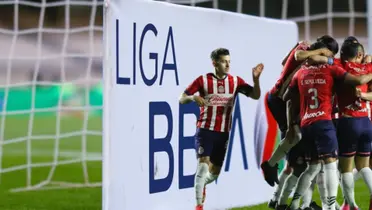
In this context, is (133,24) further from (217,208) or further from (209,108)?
(217,208)

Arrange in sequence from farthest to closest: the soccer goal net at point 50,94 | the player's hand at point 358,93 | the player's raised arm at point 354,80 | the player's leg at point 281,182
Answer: the soccer goal net at point 50,94
the player's leg at point 281,182
the player's hand at point 358,93
the player's raised arm at point 354,80

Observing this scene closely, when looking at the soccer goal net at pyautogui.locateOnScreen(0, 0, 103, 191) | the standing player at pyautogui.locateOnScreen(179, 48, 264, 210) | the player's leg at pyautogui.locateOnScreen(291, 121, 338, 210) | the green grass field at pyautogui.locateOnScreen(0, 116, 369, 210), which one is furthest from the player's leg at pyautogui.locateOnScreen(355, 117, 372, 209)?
the soccer goal net at pyautogui.locateOnScreen(0, 0, 103, 191)

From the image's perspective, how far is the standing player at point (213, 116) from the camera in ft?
26.2

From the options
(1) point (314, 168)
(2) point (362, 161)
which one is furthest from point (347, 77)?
(2) point (362, 161)

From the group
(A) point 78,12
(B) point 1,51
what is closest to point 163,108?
(A) point 78,12

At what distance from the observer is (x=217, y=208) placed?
9.02 metres

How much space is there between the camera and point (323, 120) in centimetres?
750

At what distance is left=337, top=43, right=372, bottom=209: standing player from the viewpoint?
315 inches

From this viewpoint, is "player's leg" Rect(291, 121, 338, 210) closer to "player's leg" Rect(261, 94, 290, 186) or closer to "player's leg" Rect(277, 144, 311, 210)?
"player's leg" Rect(277, 144, 311, 210)

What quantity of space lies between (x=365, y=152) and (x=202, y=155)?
4.70 ft

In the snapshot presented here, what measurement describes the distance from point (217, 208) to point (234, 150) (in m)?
0.70

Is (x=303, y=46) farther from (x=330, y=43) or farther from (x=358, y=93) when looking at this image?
(x=358, y=93)

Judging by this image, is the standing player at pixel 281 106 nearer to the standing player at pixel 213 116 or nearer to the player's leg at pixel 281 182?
the player's leg at pixel 281 182

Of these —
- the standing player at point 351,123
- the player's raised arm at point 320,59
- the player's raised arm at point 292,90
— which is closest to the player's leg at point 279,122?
the player's raised arm at point 292,90
